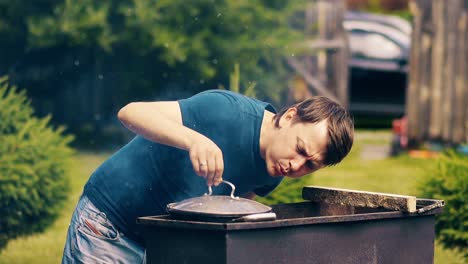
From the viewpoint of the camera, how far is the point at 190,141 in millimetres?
3049

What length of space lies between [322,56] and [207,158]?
1168cm

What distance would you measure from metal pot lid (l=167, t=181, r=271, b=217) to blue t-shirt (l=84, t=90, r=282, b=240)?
1.00 ft

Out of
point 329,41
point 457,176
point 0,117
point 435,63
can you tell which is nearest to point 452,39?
point 435,63

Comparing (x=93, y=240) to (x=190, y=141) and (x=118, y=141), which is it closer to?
(x=190, y=141)

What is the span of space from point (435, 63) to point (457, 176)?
5.68m

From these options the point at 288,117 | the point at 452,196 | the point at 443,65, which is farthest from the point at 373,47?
the point at 288,117

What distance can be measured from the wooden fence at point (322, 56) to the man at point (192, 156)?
33.8ft

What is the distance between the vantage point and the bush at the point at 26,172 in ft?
21.9

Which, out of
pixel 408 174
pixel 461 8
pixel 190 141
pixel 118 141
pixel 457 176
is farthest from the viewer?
pixel 118 141

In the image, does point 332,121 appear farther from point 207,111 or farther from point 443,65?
point 443,65

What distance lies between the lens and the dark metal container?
2.91 m

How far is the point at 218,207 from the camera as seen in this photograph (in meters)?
2.99

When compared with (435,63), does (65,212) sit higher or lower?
lower

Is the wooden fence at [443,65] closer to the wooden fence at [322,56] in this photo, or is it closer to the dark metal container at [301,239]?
the wooden fence at [322,56]
